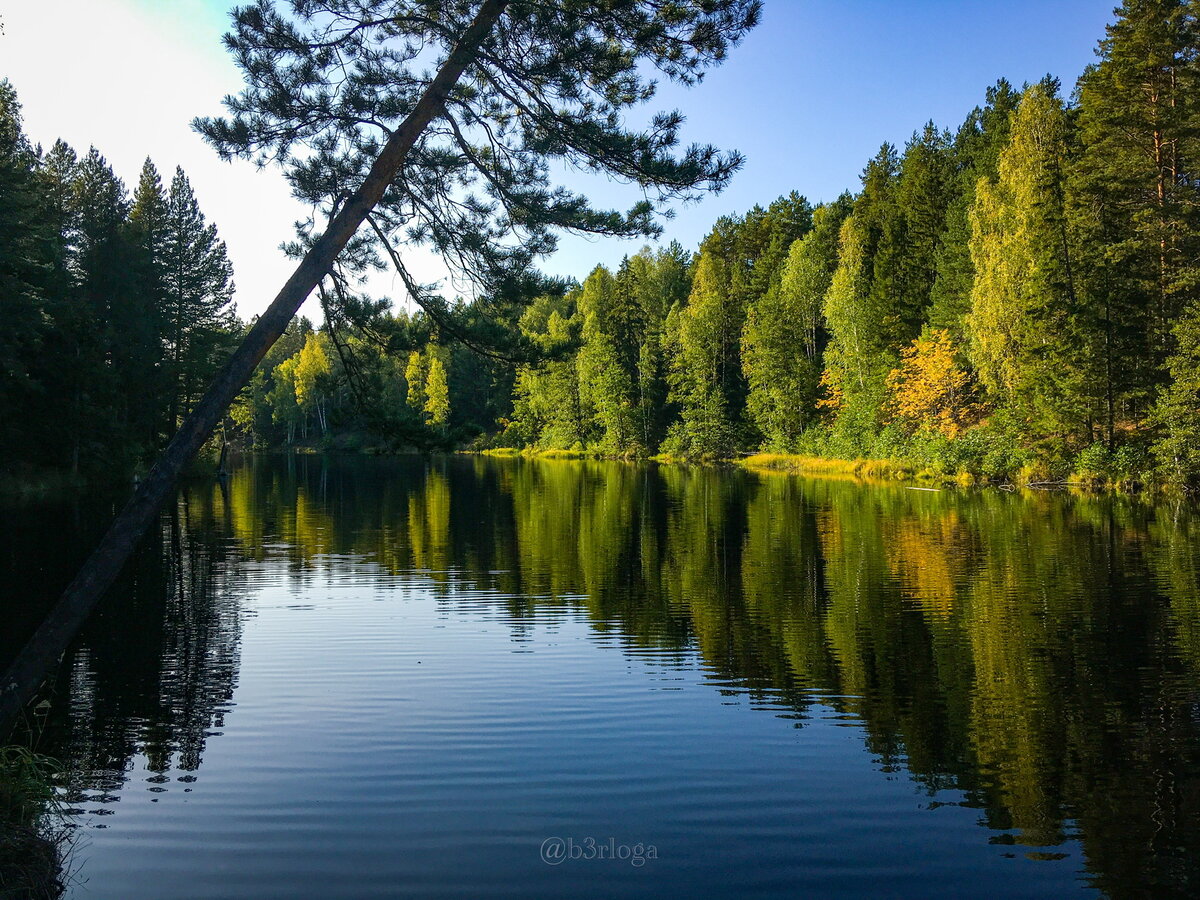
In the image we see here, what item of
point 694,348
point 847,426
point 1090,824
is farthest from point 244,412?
point 1090,824

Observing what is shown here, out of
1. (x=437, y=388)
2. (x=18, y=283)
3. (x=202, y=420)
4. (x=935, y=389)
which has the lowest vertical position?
(x=202, y=420)

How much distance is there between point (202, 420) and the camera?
22.1 ft

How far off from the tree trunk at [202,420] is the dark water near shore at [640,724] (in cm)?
140

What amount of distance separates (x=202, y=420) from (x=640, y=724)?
502 cm

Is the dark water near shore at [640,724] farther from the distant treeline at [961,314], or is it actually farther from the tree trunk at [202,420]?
the distant treeline at [961,314]

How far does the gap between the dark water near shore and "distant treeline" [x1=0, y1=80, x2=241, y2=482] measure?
15.0 metres

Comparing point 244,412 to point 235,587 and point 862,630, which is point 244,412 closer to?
point 235,587

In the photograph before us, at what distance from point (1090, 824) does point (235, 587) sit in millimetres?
15268

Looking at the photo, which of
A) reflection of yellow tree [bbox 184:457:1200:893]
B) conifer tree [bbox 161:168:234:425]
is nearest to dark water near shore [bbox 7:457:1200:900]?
reflection of yellow tree [bbox 184:457:1200:893]

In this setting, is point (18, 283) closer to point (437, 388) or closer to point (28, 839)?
point (28, 839)

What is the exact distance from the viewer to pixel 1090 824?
20.8ft

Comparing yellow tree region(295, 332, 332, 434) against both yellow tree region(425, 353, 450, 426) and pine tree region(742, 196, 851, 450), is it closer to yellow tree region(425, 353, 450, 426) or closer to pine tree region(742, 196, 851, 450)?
yellow tree region(425, 353, 450, 426)

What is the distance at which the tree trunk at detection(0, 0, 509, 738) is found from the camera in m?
6.04

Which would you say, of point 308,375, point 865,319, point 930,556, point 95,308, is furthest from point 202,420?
point 308,375
